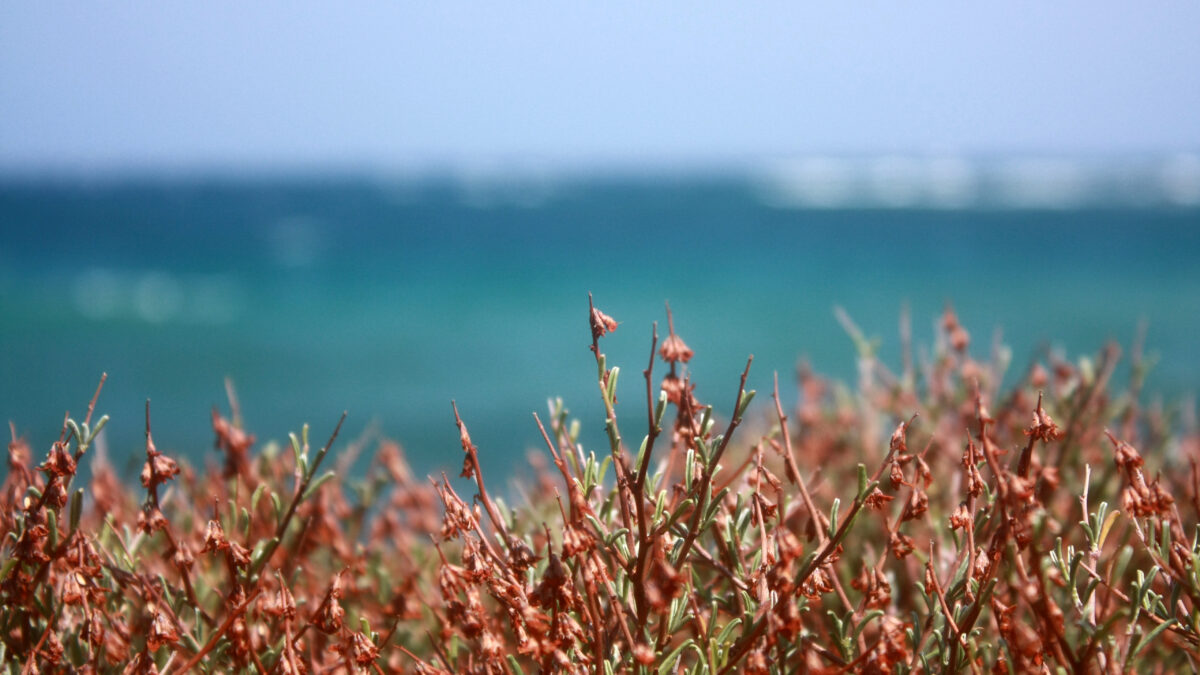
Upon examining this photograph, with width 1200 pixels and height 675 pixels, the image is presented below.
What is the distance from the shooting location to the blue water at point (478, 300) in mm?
14352

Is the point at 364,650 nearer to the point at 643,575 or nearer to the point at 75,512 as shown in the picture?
the point at 643,575

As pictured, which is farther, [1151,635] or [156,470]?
[156,470]

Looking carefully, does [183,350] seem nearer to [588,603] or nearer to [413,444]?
[413,444]

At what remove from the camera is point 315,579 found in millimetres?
2379

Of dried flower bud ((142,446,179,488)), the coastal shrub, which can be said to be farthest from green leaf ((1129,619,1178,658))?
dried flower bud ((142,446,179,488))

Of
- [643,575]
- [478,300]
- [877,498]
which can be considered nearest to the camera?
[877,498]

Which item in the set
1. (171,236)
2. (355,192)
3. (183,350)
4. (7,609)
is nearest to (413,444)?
(183,350)

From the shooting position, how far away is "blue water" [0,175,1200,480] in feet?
47.1

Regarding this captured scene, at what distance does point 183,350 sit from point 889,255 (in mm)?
25913

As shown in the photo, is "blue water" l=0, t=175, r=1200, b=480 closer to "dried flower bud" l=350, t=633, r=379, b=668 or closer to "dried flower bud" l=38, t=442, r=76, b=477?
"dried flower bud" l=38, t=442, r=76, b=477

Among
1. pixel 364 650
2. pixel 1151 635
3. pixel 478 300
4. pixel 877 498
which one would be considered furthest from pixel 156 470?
pixel 478 300

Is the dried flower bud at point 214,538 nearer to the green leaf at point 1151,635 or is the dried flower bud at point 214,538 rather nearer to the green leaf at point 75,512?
the green leaf at point 75,512

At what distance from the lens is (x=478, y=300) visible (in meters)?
27.0

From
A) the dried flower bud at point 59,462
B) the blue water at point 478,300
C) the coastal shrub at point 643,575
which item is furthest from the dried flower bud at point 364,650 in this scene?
the blue water at point 478,300
